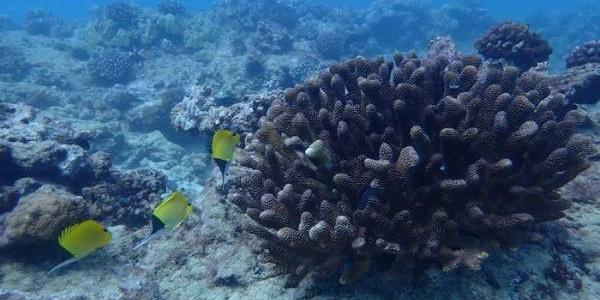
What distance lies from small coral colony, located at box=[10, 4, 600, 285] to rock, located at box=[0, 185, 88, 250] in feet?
5.04

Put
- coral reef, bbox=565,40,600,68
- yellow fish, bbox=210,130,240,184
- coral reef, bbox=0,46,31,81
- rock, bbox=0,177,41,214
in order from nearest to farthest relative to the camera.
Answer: yellow fish, bbox=210,130,240,184, rock, bbox=0,177,41,214, coral reef, bbox=565,40,600,68, coral reef, bbox=0,46,31,81

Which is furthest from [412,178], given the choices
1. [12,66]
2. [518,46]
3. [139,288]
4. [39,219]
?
[12,66]

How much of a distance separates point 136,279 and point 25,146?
11.3 ft

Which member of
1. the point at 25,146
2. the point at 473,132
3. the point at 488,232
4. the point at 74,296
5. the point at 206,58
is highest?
the point at 206,58

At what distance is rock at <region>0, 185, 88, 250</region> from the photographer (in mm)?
4648

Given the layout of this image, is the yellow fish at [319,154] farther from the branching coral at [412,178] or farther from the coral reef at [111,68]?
the coral reef at [111,68]

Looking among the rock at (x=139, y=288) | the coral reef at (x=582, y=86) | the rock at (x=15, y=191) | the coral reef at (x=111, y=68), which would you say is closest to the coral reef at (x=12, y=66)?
the coral reef at (x=111, y=68)

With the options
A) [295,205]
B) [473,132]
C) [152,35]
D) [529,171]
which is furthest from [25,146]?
[152,35]

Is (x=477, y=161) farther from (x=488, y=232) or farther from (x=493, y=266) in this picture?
(x=493, y=266)

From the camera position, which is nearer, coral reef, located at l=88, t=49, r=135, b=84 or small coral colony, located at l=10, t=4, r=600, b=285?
small coral colony, located at l=10, t=4, r=600, b=285

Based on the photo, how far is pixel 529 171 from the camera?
361cm

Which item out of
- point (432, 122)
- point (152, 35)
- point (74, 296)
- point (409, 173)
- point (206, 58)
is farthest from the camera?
point (152, 35)

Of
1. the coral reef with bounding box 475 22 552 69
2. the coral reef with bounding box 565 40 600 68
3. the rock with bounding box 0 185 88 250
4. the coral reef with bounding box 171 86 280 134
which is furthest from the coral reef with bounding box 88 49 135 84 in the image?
the coral reef with bounding box 565 40 600 68

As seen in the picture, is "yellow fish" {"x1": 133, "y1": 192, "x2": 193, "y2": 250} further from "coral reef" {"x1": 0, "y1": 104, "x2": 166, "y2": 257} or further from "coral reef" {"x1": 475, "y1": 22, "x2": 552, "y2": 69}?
"coral reef" {"x1": 475, "y1": 22, "x2": 552, "y2": 69}
